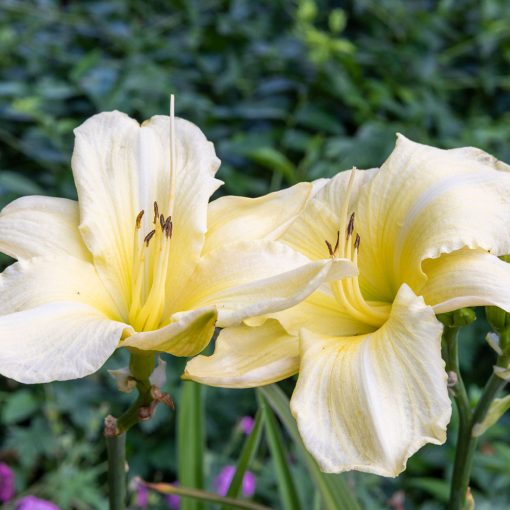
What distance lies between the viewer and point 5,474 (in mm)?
1432

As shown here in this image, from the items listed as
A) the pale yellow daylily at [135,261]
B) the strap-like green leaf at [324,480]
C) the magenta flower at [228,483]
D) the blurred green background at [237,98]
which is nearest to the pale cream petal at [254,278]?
the pale yellow daylily at [135,261]

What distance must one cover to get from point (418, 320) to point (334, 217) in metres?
0.17

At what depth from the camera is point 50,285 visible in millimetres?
620

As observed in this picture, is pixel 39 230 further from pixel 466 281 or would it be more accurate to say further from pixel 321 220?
pixel 466 281

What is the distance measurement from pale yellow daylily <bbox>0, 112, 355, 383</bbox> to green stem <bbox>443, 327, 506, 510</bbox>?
0.52 ft

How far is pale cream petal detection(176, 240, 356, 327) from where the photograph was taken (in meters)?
0.56

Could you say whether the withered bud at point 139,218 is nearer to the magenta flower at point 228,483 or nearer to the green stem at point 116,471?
Answer: the green stem at point 116,471

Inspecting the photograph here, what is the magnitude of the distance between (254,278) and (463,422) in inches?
9.4

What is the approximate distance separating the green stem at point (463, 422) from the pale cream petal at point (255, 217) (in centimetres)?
17

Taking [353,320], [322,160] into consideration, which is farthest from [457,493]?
[322,160]

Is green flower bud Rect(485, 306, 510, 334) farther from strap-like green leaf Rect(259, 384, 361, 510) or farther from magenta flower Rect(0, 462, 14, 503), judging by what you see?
magenta flower Rect(0, 462, 14, 503)

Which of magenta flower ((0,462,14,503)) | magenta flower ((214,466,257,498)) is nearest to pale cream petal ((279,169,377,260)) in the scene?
magenta flower ((214,466,257,498))

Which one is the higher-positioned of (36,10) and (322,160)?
(36,10)

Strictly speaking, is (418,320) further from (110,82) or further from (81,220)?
(110,82)
